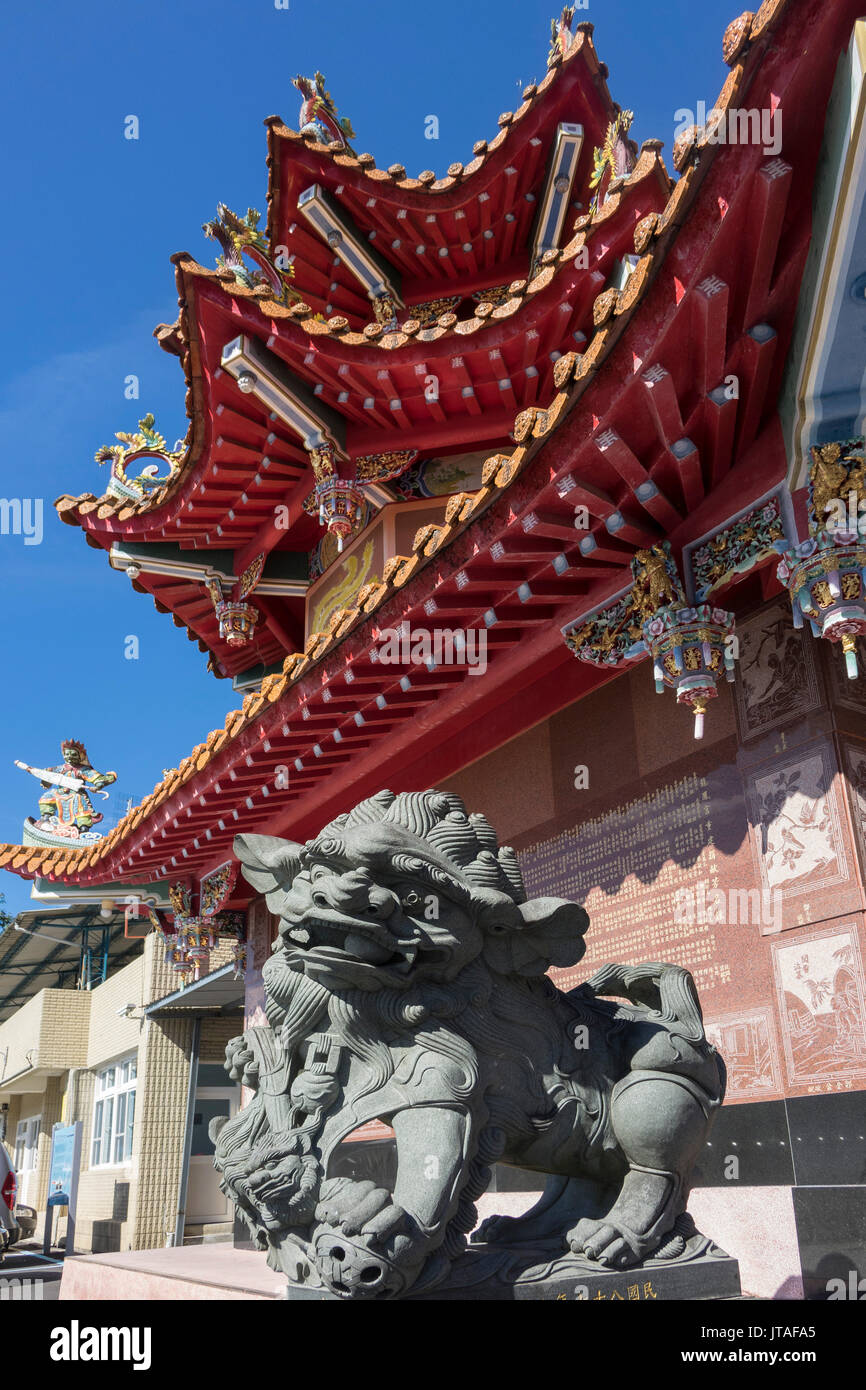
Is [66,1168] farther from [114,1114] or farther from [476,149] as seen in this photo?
[476,149]

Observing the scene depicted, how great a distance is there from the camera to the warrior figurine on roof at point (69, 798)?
35.6 ft

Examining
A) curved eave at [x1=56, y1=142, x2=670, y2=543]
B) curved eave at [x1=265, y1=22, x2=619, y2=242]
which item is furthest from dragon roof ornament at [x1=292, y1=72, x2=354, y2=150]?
curved eave at [x1=56, y1=142, x2=670, y2=543]

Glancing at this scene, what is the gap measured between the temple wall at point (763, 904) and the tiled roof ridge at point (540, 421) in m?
1.32

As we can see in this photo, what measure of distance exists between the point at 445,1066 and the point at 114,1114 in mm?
17164

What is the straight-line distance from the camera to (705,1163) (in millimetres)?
4387

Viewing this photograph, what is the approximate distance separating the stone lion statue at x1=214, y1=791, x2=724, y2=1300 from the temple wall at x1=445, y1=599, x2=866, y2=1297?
5.06ft

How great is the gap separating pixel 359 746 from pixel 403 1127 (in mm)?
4459

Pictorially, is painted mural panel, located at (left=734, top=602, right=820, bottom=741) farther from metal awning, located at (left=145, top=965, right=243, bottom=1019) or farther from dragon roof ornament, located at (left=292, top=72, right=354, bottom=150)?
metal awning, located at (left=145, top=965, right=243, bottom=1019)

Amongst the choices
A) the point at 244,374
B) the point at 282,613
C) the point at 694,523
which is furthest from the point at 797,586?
the point at 282,613

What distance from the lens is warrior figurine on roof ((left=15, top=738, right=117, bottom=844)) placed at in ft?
35.6

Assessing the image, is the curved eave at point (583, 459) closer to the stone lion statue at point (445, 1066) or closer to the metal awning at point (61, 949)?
the stone lion statue at point (445, 1066)

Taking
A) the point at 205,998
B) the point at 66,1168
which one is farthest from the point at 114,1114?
the point at 66,1168

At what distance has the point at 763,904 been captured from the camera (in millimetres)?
4355
